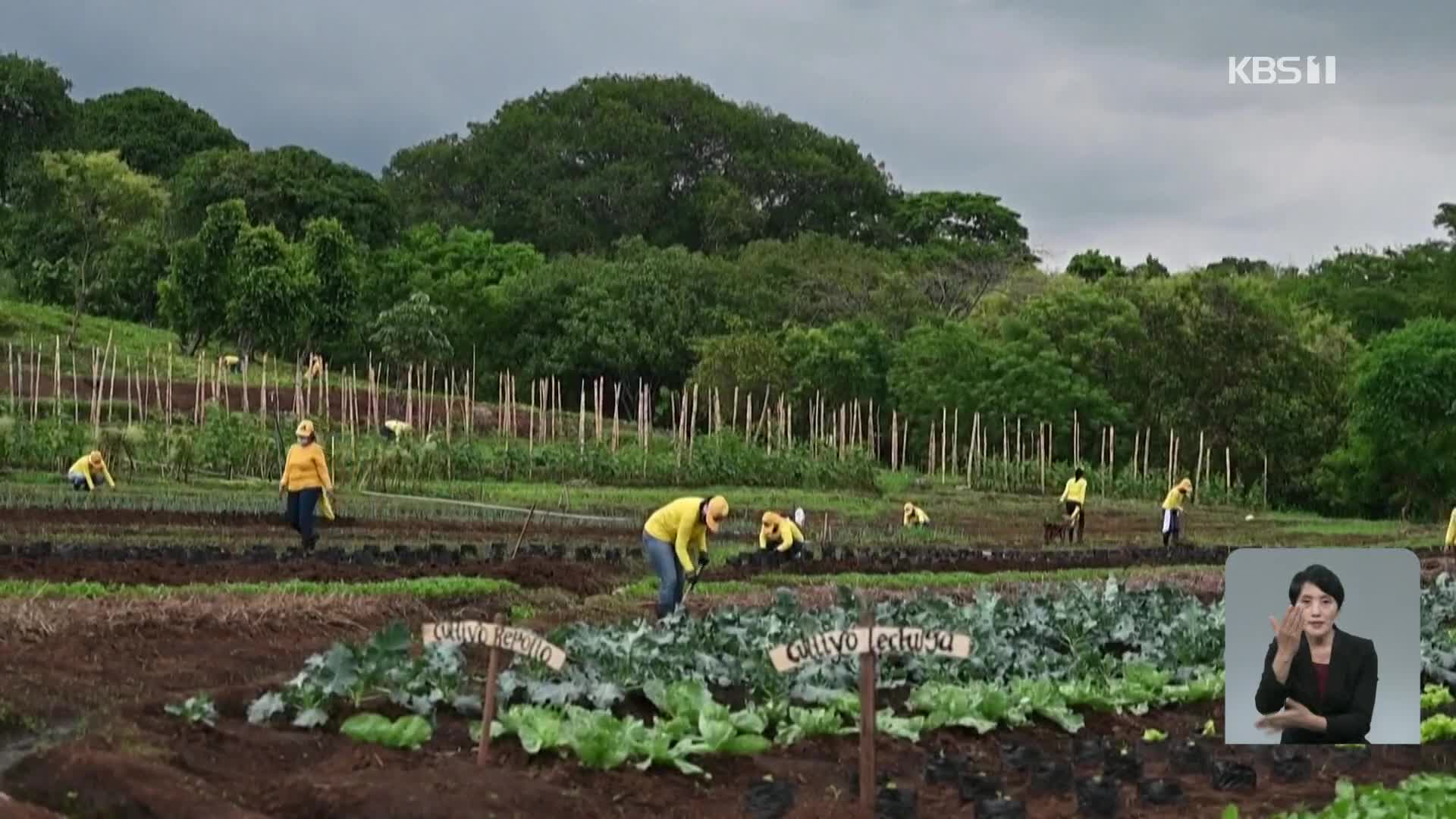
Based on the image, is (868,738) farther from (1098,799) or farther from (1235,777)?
(1235,777)

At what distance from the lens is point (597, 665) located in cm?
1105

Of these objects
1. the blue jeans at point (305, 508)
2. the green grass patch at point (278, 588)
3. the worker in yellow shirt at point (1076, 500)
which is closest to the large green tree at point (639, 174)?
the worker in yellow shirt at point (1076, 500)

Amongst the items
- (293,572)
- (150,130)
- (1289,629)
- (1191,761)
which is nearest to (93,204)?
(150,130)

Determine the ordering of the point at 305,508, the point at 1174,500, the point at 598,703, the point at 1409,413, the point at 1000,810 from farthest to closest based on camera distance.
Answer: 1. the point at 1409,413
2. the point at 1174,500
3. the point at 305,508
4. the point at 598,703
5. the point at 1000,810

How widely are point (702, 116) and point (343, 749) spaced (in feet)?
230

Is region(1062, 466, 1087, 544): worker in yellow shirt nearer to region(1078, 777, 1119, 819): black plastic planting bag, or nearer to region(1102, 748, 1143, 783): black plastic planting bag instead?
region(1102, 748, 1143, 783): black plastic planting bag

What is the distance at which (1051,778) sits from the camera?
30.7ft

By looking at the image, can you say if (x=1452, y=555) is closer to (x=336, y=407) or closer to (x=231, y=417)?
(x=231, y=417)

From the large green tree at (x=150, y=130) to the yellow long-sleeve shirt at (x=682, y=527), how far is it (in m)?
56.3

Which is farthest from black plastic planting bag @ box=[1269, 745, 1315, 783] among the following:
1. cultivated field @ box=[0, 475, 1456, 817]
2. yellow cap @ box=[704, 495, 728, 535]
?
yellow cap @ box=[704, 495, 728, 535]

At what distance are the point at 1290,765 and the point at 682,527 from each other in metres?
6.24

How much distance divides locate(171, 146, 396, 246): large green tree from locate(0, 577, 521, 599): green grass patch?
40.7m

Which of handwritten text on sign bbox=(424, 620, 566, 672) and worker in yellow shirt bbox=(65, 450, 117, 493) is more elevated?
worker in yellow shirt bbox=(65, 450, 117, 493)

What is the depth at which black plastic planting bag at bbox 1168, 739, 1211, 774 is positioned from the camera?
32.8 ft
